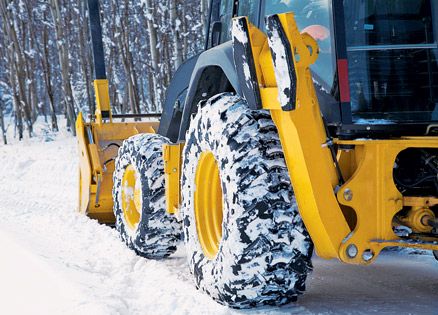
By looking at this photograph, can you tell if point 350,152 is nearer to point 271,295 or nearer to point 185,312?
point 271,295

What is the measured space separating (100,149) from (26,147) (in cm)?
1211

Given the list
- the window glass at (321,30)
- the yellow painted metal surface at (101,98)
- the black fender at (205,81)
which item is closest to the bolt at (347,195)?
the window glass at (321,30)

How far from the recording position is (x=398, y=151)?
2982mm

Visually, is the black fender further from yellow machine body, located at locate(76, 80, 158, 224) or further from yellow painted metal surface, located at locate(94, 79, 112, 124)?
yellow painted metal surface, located at locate(94, 79, 112, 124)

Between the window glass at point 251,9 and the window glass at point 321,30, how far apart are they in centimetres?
43

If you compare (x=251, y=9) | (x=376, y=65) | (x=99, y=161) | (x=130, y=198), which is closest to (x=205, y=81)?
(x=251, y=9)

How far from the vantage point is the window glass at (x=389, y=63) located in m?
3.13

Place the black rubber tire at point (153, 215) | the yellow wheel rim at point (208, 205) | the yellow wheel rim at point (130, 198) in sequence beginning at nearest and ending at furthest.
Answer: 1. the yellow wheel rim at point (208, 205)
2. the black rubber tire at point (153, 215)
3. the yellow wheel rim at point (130, 198)

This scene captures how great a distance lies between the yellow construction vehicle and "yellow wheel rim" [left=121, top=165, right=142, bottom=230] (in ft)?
6.69

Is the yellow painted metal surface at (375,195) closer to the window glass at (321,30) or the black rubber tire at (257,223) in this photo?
the black rubber tire at (257,223)

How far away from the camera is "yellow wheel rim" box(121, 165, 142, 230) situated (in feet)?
18.1

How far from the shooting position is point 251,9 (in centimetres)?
389

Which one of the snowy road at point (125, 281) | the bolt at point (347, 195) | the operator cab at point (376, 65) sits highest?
the operator cab at point (376, 65)

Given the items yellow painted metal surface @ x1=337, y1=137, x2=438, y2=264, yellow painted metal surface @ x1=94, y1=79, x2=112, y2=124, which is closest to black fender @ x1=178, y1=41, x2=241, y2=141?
yellow painted metal surface @ x1=337, y1=137, x2=438, y2=264
